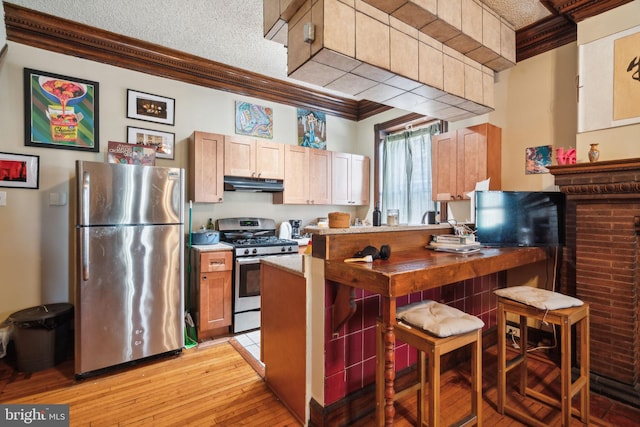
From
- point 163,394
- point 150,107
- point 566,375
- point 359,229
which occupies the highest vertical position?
point 150,107

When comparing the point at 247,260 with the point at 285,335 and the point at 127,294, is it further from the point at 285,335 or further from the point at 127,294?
the point at 285,335

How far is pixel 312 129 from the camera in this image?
14.5ft

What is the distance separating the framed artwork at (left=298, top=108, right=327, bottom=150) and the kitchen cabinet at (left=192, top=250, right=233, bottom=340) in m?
2.03

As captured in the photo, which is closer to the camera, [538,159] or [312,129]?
[538,159]

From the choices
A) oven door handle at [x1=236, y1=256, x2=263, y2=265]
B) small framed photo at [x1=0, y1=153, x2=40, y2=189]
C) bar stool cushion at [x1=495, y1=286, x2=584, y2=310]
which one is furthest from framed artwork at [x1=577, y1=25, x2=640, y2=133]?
small framed photo at [x1=0, y1=153, x2=40, y2=189]

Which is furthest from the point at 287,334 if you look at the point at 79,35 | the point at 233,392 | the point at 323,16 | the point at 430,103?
the point at 79,35

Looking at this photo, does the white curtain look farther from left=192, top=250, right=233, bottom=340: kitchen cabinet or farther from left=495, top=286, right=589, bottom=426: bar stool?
left=192, top=250, right=233, bottom=340: kitchen cabinet

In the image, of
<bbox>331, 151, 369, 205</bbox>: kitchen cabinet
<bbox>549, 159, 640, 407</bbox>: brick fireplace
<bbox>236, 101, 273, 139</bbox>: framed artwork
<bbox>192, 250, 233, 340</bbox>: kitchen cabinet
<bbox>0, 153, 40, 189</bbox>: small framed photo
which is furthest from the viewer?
<bbox>331, 151, 369, 205</bbox>: kitchen cabinet

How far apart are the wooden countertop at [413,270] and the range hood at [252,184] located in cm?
218

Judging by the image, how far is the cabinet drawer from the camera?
9.96ft

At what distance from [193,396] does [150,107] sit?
2853 millimetres

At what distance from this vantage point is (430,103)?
2.65 m

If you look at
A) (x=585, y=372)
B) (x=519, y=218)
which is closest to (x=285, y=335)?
(x=585, y=372)

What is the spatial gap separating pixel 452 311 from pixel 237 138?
2891 mm
